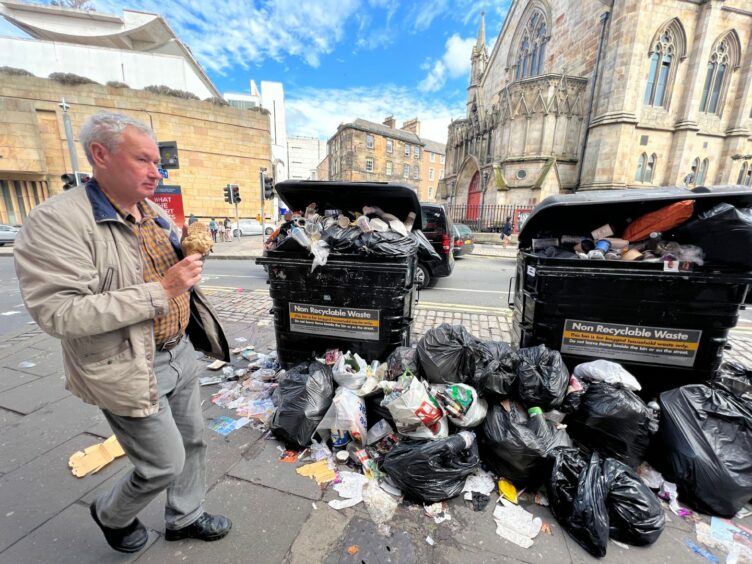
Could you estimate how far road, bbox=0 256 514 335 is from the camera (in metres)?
6.11

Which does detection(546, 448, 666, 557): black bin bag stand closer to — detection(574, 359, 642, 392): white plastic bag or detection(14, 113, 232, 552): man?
detection(574, 359, 642, 392): white plastic bag

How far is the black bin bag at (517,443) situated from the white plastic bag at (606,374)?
1.58ft

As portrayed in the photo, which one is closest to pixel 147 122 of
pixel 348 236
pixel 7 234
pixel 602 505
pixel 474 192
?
pixel 7 234

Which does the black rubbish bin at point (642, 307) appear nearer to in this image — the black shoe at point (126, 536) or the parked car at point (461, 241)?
the black shoe at point (126, 536)

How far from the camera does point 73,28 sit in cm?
3219

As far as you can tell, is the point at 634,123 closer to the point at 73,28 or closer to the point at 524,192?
the point at 524,192

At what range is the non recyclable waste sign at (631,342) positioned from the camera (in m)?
2.38

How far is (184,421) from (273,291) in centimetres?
144

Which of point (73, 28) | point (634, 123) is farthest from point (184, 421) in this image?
point (73, 28)

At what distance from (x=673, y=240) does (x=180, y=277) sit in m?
3.33

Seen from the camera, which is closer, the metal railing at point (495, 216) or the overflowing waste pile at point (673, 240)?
the overflowing waste pile at point (673, 240)

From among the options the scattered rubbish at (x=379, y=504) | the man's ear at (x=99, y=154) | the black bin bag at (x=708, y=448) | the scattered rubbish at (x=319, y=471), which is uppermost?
the man's ear at (x=99, y=154)

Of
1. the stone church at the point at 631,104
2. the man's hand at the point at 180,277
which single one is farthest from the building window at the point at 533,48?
the man's hand at the point at 180,277

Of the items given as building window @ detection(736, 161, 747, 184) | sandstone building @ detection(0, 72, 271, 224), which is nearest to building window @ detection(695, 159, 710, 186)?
building window @ detection(736, 161, 747, 184)
